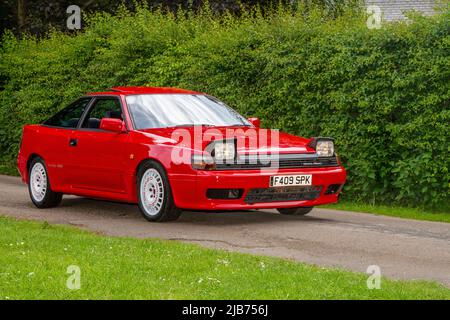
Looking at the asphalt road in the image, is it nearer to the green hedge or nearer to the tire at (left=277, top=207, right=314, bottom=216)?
the tire at (left=277, top=207, right=314, bottom=216)

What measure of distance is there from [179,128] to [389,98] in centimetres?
347

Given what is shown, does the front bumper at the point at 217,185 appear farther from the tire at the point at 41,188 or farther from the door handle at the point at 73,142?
the tire at the point at 41,188

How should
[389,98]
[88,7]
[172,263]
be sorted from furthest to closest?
[88,7] < [389,98] < [172,263]

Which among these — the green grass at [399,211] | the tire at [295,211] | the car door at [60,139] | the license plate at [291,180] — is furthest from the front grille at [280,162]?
the car door at [60,139]

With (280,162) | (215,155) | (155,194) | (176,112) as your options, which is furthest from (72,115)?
(280,162)

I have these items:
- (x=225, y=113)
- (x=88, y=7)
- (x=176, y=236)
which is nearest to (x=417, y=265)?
(x=176, y=236)

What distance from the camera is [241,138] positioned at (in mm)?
11375

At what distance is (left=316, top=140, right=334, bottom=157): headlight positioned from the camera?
1165 cm

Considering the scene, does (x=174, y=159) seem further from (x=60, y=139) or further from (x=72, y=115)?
(x=72, y=115)

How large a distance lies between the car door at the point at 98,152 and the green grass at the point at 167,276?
2.48 m

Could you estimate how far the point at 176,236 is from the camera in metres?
10.6

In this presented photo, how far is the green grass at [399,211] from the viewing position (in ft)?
43.0

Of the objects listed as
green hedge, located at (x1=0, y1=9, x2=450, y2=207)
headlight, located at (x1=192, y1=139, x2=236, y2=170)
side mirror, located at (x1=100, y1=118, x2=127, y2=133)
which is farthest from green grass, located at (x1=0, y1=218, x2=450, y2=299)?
green hedge, located at (x1=0, y1=9, x2=450, y2=207)
